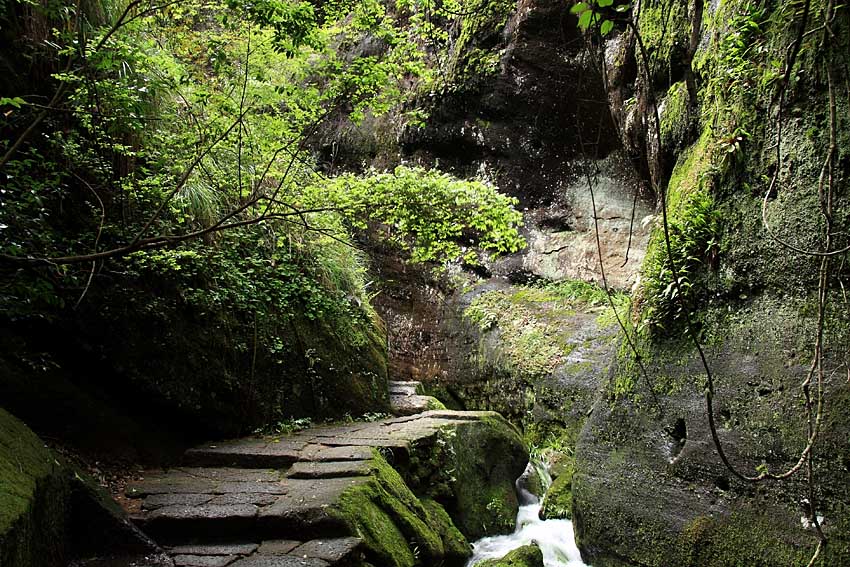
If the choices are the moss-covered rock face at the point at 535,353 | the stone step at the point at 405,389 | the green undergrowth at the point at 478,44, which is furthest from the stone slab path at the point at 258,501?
the green undergrowth at the point at 478,44

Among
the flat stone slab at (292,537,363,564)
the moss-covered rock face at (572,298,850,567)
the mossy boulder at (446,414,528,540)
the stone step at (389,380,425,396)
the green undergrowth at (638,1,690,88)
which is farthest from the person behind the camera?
the stone step at (389,380,425,396)

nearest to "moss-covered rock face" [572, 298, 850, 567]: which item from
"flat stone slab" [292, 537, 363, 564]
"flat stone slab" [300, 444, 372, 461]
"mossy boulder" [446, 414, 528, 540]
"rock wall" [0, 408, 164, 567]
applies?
"mossy boulder" [446, 414, 528, 540]

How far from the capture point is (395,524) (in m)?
4.43

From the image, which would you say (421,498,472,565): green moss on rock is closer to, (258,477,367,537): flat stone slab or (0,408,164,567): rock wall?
(258,477,367,537): flat stone slab

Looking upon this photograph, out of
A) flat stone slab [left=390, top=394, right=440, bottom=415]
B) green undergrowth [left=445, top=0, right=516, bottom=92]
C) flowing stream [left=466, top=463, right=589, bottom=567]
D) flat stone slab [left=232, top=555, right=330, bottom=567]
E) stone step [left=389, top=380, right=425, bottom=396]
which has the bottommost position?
flowing stream [left=466, top=463, right=589, bottom=567]

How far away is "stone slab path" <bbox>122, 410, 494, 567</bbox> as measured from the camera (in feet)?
11.9

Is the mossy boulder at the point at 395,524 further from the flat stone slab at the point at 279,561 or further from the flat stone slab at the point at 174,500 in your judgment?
the flat stone slab at the point at 174,500

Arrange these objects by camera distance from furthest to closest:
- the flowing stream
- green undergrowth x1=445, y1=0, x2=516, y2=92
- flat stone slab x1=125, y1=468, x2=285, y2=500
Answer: green undergrowth x1=445, y1=0, x2=516, y2=92 → the flowing stream → flat stone slab x1=125, y1=468, x2=285, y2=500

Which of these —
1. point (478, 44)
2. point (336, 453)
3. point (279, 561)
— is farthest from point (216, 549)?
point (478, 44)

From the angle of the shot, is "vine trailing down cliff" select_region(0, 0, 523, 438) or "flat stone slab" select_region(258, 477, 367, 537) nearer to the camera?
"flat stone slab" select_region(258, 477, 367, 537)

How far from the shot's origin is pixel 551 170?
482 inches

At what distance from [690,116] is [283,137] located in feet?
13.5

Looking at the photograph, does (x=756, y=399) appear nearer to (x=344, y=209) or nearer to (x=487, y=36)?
(x=344, y=209)

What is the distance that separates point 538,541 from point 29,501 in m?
4.86
